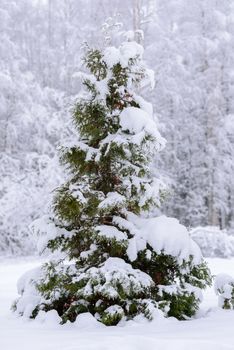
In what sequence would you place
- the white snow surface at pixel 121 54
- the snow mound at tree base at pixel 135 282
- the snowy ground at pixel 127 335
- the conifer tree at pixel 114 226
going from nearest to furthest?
1. the snowy ground at pixel 127 335
2. the snow mound at tree base at pixel 135 282
3. the conifer tree at pixel 114 226
4. the white snow surface at pixel 121 54

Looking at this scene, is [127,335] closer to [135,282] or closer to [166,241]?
[135,282]

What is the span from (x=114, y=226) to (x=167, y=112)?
15574 millimetres

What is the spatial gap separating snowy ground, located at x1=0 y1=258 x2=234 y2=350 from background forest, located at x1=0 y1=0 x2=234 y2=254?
1172 centimetres

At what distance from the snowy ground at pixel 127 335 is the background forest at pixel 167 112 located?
38.5 ft

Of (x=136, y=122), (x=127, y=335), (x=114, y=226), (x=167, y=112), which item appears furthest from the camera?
(x=167, y=112)

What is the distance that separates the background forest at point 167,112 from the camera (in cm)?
1736

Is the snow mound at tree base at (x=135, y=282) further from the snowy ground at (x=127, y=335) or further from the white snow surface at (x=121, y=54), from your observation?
the white snow surface at (x=121, y=54)

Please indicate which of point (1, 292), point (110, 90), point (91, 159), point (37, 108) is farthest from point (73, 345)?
point (37, 108)

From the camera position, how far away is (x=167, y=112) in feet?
67.2

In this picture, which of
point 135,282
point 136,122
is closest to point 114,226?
point 135,282

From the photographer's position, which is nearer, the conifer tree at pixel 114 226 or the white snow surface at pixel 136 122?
the conifer tree at pixel 114 226

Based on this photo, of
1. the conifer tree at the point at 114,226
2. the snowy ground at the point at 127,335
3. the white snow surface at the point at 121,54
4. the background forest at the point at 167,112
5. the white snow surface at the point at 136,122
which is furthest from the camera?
the background forest at the point at 167,112

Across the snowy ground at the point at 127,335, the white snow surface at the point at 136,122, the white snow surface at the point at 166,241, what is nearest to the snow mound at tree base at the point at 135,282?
the white snow surface at the point at 166,241

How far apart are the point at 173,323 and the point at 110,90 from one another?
2612 millimetres
